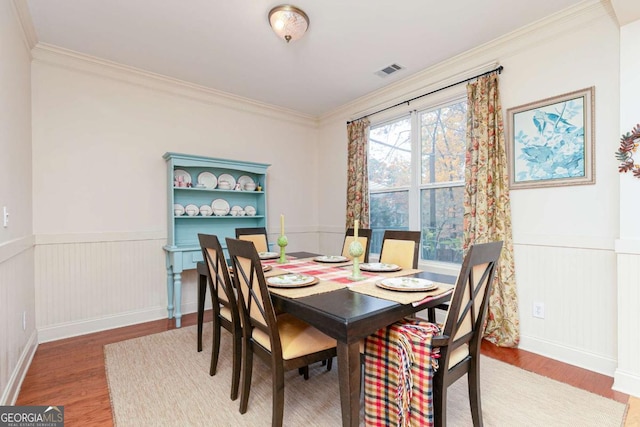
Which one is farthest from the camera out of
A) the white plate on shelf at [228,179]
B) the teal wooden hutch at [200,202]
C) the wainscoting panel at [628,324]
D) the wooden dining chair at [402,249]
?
the white plate on shelf at [228,179]

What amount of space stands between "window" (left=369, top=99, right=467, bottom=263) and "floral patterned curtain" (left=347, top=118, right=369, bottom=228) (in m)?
0.14

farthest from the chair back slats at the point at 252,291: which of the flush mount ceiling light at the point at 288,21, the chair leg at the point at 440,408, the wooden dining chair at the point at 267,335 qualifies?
the flush mount ceiling light at the point at 288,21

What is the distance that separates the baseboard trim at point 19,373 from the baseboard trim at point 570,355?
11.7 feet

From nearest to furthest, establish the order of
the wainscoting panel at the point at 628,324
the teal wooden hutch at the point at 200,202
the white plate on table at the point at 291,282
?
1. the white plate on table at the point at 291,282
2. the wainscoting panel at the point at 628,324
3. the teal wooden hutch at the point at 200,202

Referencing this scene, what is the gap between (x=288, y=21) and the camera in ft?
7.55

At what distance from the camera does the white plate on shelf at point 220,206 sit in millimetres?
3754

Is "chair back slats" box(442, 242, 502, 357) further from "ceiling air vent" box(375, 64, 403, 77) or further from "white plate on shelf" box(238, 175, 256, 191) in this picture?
"white plate on shelf" box(238, 175, 256, 191)

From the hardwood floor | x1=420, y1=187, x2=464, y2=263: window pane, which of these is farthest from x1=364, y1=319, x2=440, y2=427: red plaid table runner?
x1=420, y1=187, x2=464, y2=263: window pane

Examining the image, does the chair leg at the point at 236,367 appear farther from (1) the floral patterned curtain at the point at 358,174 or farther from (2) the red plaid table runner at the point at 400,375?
(1) the floral patterned curtain at the point at 358,174

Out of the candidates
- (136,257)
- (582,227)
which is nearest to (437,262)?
(582,227)

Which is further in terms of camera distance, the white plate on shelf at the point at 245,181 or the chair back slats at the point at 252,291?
the white plate on shelf at the point at 245,181

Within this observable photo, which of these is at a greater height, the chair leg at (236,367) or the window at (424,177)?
the window at (424,177)

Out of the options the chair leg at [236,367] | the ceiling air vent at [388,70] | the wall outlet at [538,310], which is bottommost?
the chair leg at [236,367]

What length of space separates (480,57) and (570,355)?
261 centimetres
